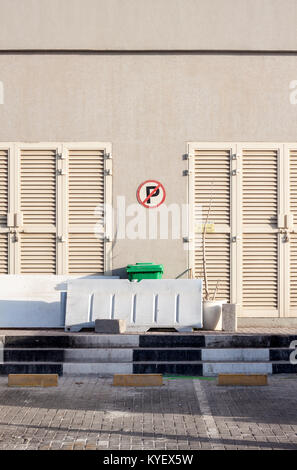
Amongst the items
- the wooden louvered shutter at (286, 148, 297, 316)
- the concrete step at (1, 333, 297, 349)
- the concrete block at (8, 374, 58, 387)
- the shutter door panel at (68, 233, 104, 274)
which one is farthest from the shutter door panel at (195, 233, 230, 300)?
the concrete block at (8, 374, 58, 387)

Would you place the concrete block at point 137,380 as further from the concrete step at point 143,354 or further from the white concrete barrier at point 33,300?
the white concrete barrier at point 33,300

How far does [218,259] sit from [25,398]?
4.71 metres

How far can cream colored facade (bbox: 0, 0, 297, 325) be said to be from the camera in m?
11.8

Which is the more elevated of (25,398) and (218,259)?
(218,259)

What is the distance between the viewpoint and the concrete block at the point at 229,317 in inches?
422

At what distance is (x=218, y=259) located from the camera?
1178 centimetres

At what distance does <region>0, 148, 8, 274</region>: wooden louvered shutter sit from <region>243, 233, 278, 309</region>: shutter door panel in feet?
12.7

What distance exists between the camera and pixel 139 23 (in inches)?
464

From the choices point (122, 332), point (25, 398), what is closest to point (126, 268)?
point (122, 332)

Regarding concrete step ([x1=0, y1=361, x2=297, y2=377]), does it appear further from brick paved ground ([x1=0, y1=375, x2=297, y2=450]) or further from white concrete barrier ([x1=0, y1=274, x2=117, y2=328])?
white concrete barrier ([x1=0, y1=274, x2=117, y2=328])

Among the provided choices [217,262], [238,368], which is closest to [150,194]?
[217,262]

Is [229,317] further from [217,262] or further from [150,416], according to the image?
[150,416]

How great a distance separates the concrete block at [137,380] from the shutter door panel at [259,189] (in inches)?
154
